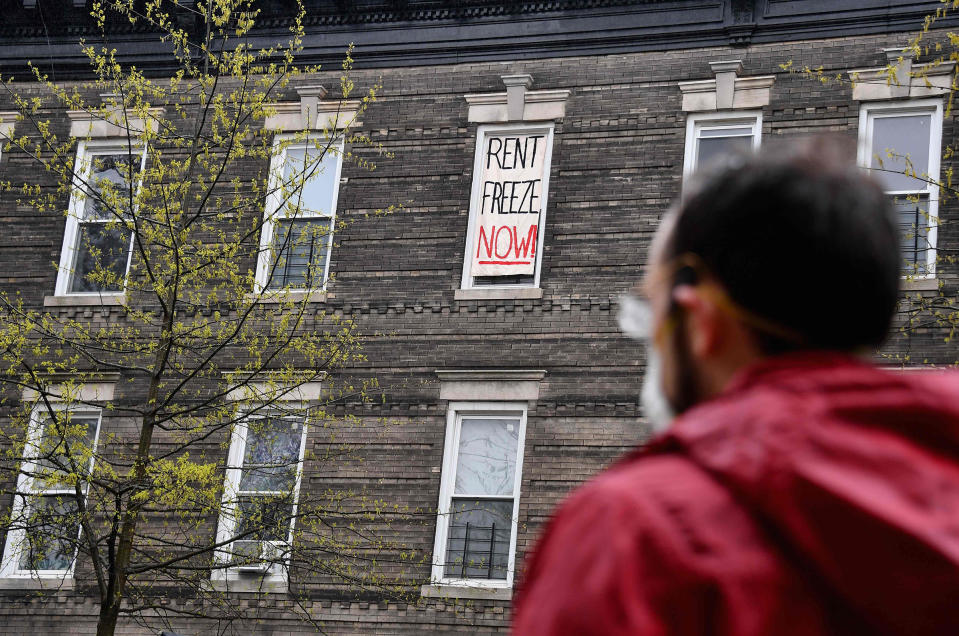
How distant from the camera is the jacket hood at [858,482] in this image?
129 cm

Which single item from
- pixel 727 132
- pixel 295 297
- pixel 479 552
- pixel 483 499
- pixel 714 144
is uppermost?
pixel 727 132

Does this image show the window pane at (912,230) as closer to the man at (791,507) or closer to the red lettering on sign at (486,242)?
the red lettering on sign at (486,242)

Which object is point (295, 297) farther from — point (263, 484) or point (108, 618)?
point (108, 618)

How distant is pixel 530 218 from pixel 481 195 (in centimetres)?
66

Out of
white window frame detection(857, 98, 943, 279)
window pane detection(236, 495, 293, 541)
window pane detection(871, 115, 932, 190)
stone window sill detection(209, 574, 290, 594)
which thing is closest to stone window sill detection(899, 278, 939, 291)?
white window frame detection(857, 98, 943, 279)

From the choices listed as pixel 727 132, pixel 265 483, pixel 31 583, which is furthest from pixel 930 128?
pixel 31 583

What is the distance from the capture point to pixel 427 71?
54.2ft

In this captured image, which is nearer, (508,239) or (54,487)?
(54,487)

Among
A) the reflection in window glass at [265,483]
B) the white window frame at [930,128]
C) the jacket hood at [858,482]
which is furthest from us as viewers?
the white window frame at [930,128]

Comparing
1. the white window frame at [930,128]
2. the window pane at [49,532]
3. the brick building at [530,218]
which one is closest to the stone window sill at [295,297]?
the brick building at [530,218]

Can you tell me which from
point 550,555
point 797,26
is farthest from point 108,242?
point 550,555

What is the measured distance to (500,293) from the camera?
15297 millimetres

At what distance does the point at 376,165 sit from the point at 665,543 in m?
15.1

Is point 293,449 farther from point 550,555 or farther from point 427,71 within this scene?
point 550,555
